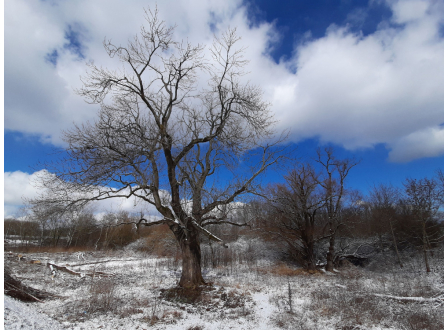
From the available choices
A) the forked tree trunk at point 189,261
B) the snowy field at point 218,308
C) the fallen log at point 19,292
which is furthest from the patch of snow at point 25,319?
the forked tree trunk at point 189,261

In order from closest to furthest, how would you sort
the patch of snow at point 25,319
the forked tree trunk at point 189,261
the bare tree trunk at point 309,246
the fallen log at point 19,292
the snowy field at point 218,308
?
the patch of snow at point 25,319 < the snowy field at point 218,308 < the fallen log at point 19,292 < the forked tree trunk at point 189,261 < the bare tree trunk at point 309,246

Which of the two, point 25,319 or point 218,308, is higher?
point 25,319

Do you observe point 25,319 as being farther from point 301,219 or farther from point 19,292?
point 301,219

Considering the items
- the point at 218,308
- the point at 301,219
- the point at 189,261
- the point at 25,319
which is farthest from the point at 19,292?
the point at 301,219

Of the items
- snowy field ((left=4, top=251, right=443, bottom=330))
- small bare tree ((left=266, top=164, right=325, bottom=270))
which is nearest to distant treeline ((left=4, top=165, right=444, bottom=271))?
small bare tree ((left=266, top=164, right=325, bottom=270))

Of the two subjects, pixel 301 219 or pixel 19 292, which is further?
pixel 301 219

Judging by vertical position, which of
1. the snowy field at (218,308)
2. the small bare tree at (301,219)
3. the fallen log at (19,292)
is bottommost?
the snowy field at (218,308)

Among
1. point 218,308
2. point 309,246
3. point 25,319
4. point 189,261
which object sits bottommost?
point 218,308

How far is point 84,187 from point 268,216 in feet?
46.3

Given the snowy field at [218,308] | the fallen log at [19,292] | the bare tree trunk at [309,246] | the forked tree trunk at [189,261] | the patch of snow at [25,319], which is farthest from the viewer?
the bare tree trunk at [309,246]

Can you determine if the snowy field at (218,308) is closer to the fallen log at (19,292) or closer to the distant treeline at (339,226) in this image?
the fallen log at (19,292)

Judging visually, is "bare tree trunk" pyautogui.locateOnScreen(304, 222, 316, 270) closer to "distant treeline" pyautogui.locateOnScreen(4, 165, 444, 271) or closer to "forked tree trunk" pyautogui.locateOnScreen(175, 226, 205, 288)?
"distant treeline" pyautogui.locateOnScreen(4, 165, 444, 271)

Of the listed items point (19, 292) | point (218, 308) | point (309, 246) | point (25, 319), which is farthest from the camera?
point (309, 246)

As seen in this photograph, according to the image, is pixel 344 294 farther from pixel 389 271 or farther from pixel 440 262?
pixel 440 262
